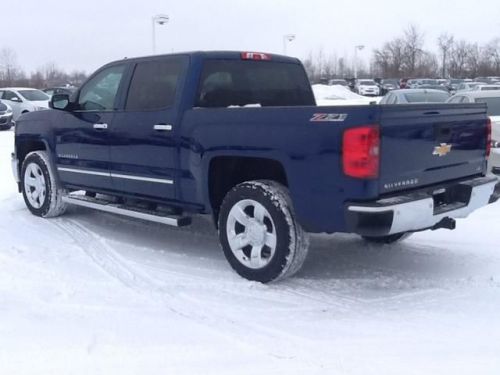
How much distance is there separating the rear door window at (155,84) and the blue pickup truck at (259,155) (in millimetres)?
15

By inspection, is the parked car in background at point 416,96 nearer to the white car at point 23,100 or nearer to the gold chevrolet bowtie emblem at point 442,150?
the gold chevrolet bowtie emblem at point 442,150

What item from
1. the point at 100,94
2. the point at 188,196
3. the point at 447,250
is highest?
the point at 100,94

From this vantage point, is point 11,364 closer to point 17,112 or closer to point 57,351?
point 57,351

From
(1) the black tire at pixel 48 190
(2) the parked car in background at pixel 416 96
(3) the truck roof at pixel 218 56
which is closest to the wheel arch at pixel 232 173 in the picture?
(3) the truck roof at pixel 218 56

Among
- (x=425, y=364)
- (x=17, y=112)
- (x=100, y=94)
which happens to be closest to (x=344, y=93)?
(x=17, y=112)

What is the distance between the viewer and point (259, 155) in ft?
15.1

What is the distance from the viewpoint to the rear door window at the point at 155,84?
5.49 metres

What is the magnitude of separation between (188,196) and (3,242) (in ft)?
6.89

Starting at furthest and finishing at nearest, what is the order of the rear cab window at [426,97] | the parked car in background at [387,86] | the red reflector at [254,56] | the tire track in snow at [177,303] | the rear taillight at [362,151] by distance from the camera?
the parked car in background at [387,86]
the rear cab window at [426,97]
the red reflector at [254,56]
the rear taillight at [362,151]
the tire track in snow at [177,303]

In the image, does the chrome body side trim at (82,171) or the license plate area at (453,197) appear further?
the chrome body side trim at (82,171)

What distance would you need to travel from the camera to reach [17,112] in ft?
78.1

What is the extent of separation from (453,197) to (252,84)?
7.10 ft

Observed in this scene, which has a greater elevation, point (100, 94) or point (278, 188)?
point (100, 94)

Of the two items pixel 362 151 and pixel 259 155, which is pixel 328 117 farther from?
pixel 259 155
